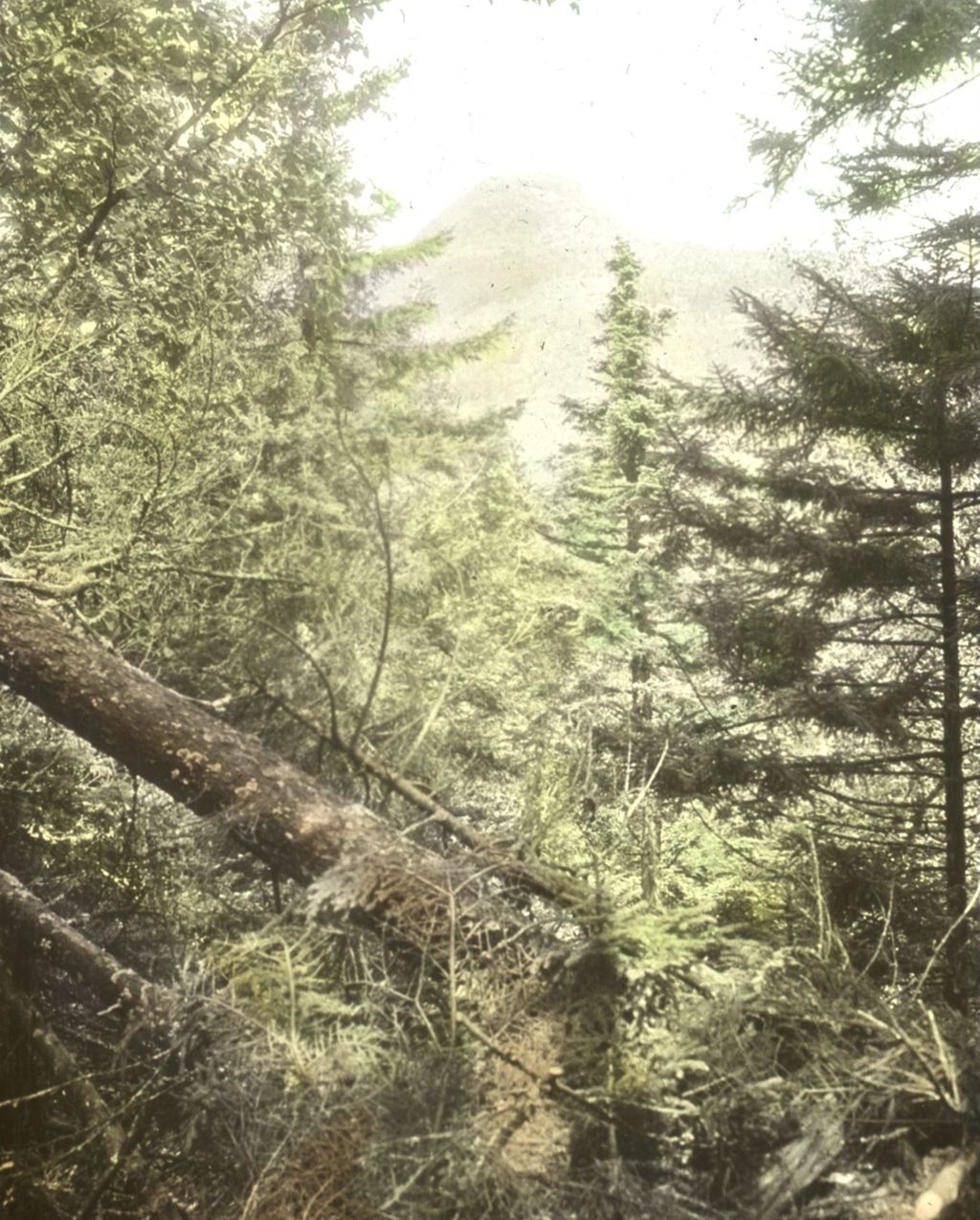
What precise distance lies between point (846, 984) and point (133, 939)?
16.2 ft

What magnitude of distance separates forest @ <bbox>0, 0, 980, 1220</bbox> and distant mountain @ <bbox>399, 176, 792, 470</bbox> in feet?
3.96

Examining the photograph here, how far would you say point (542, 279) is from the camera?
680 inches

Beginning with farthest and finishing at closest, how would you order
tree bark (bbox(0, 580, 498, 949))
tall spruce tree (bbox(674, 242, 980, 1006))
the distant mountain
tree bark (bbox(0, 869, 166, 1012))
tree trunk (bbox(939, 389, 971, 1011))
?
the distant mountain
tall spruce tree (bbox(674, 242, 980, 1006))
tree trunk (bbox(939, 389, 971, 1011))
tree bark (bbox(0, 869, 166, 1012))
tree bark (bbox(0, 580, 498, 949))

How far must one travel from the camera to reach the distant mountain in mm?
7535

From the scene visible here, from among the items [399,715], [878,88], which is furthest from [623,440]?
[399,715]

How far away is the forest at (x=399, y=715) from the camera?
288cm

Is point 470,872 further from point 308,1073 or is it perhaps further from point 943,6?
point 943,6

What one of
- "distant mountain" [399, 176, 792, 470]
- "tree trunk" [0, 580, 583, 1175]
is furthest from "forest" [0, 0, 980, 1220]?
"distant mountain" [399, 176, 792, 470]

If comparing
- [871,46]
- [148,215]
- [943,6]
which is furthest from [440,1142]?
[871,46]

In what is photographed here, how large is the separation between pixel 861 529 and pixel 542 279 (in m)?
14.6

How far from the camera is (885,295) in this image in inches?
196

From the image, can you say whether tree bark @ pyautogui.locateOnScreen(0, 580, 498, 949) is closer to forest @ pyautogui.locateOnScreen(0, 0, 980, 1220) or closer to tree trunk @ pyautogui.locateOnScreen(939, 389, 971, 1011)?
forest @ pyautogui.locateOnScreen(0, 0, 980, 1220)

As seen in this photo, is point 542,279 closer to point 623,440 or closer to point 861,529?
point 623,440

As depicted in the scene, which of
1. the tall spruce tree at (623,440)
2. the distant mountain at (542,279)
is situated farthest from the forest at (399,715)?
the tall spruce tree at (623,440)
